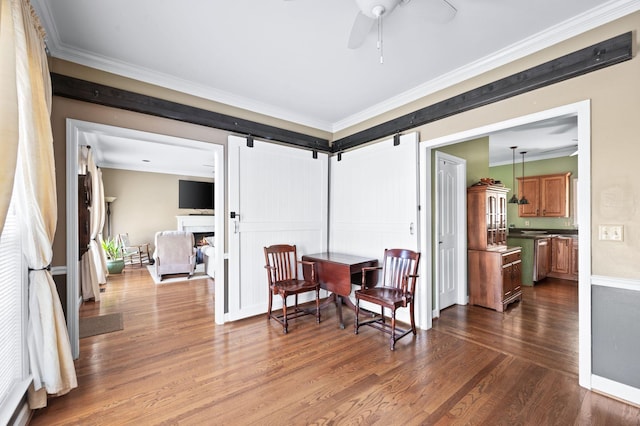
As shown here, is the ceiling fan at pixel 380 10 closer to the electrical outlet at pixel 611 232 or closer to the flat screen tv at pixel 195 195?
the electrical outlet at pixel 611 232

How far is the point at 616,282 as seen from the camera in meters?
1.93

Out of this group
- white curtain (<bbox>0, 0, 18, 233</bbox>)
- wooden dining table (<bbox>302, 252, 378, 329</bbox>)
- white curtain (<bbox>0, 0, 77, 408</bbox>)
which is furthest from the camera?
wooden dining table (<bbox>302, 252, 378, 329</bbox>)

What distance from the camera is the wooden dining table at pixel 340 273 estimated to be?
10.6 feet

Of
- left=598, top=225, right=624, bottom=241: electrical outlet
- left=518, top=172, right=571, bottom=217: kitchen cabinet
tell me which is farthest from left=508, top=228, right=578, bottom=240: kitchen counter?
left=598, top=225, right=624, bottom=241: electrical outlet

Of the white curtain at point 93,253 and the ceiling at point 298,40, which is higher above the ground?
the ceiling at point 298,40

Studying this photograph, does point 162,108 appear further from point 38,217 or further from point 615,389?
point 615,389

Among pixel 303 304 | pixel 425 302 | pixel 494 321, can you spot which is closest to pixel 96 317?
pixel 303 304

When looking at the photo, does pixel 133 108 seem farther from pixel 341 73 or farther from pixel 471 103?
pixel 471 103

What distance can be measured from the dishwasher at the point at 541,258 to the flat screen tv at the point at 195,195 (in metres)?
7.62

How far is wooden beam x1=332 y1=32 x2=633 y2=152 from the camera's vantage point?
6.42 feet

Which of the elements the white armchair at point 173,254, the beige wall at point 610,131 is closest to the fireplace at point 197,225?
the white armchair at point 173,254

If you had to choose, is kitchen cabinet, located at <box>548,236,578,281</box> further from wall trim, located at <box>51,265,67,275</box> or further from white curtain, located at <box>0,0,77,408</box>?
wall trim, located at <box>51,265,67,275</box>

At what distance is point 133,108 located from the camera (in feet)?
9.05

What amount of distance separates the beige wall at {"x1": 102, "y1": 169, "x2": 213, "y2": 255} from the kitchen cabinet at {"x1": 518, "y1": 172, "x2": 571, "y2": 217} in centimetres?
893
